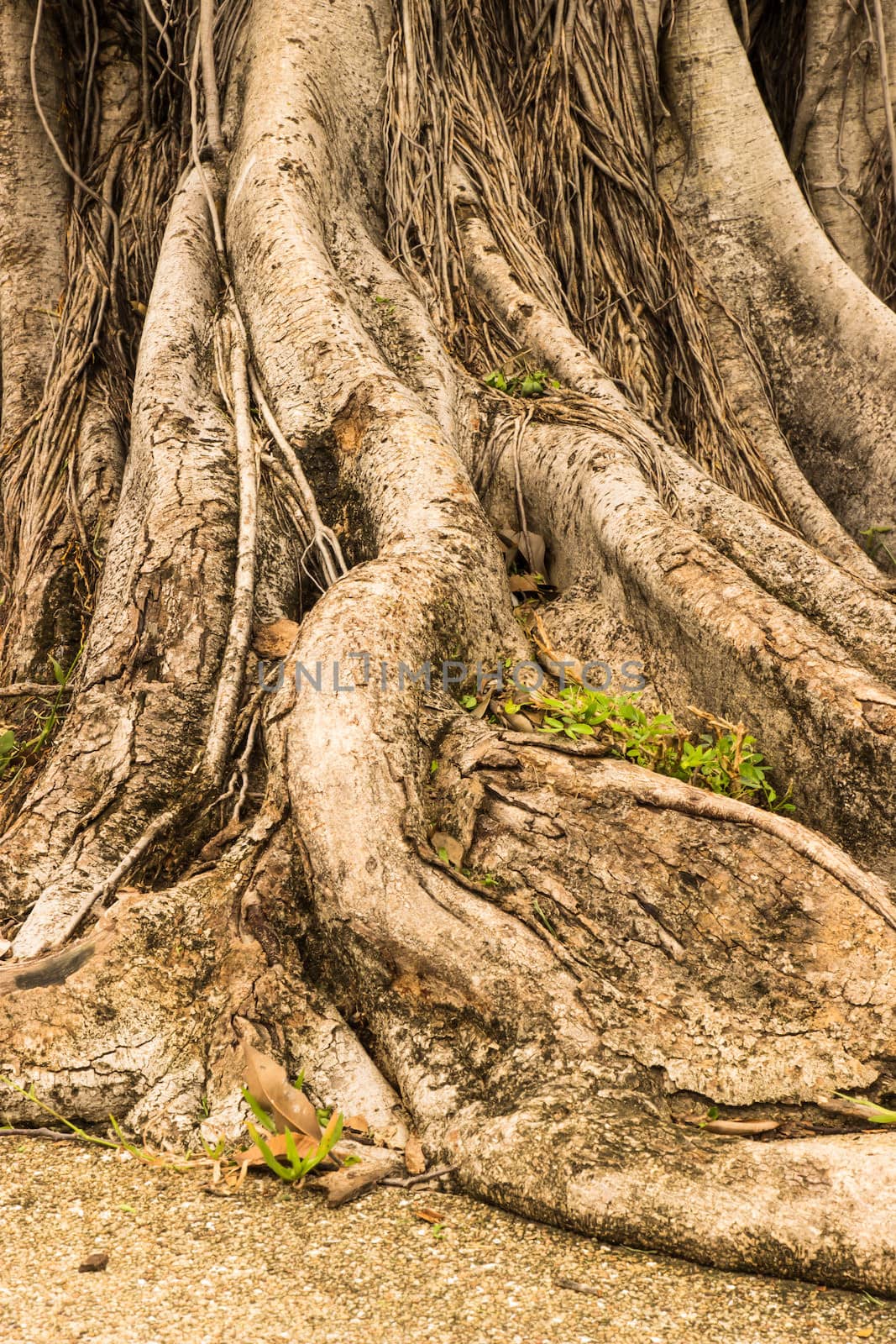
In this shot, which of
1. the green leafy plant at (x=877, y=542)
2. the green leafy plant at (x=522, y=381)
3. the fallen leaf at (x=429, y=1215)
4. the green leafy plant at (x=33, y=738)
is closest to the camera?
the fallen leaf at (x=429, y=1215)

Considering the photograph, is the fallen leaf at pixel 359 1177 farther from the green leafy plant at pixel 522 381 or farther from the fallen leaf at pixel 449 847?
the green leafy plant at pixel 522 381

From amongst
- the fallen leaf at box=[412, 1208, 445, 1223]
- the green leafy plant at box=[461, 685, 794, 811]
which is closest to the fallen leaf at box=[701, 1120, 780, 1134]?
the fallen leaf at box=[412, 1208, 445, 1223]

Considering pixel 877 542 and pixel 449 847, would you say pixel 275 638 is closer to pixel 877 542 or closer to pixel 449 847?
pixel 449 847

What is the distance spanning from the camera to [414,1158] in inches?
71.2

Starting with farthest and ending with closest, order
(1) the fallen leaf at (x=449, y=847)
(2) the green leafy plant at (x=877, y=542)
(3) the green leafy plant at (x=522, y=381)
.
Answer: (2) the green leafy plant at (x=877, y=542) → (3) the green leafy plant at (x=522, y=381) → (1) the fallen leaf at (x=449, y=847)

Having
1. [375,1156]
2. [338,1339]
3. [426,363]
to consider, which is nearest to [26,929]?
[375,1156]

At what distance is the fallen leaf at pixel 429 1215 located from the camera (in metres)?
1.67

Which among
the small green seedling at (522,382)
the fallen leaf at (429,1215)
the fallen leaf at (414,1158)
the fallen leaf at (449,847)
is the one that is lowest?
the fallen leaf at (429,1215)

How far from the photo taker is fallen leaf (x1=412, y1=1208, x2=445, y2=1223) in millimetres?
1666

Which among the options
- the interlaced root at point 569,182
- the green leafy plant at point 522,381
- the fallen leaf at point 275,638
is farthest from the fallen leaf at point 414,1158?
the interlaced root at point 569,182

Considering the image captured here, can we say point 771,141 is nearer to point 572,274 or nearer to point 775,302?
point 775,302

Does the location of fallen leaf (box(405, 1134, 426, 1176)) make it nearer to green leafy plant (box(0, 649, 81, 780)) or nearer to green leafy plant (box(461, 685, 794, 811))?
green leafy plant (box(461, 685, 794, 811))

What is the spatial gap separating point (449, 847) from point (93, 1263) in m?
1.01

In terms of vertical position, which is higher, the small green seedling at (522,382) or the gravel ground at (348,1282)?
the small green seedling at (522,382)
